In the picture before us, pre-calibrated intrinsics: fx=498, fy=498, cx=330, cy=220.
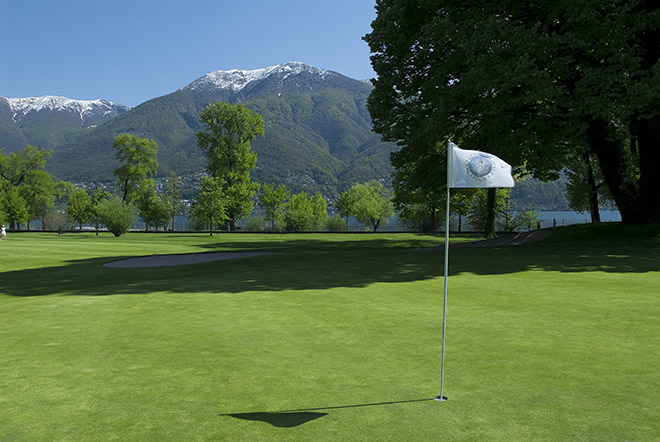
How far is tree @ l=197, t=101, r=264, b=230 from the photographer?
68.2 meters

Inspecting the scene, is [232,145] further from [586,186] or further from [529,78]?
[529,78]

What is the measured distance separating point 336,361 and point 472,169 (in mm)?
3279

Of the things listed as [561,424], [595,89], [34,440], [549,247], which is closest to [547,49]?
[595,89]

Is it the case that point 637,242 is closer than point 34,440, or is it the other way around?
point 34,440

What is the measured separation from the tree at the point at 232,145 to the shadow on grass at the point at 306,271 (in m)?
44.0

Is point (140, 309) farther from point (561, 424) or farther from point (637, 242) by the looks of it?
point (637, 242)

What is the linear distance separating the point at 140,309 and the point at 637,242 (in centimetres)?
2434

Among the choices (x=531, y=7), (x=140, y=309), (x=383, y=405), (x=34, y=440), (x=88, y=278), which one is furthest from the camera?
(x=531, y=7)

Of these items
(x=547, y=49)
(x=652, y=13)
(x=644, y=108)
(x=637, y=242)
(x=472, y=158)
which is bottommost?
(x=637, y=242)

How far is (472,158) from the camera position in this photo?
20.3 ft

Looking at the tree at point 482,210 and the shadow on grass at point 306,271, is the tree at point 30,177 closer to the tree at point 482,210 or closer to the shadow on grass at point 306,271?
the shadow on grass at point 306,271

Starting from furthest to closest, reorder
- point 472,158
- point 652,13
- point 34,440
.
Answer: point 652,13 < point 472,158 < point 34,440

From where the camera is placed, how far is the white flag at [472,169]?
6094 millimetres

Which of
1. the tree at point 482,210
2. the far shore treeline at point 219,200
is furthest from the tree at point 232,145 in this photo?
the tree at point 482,210
